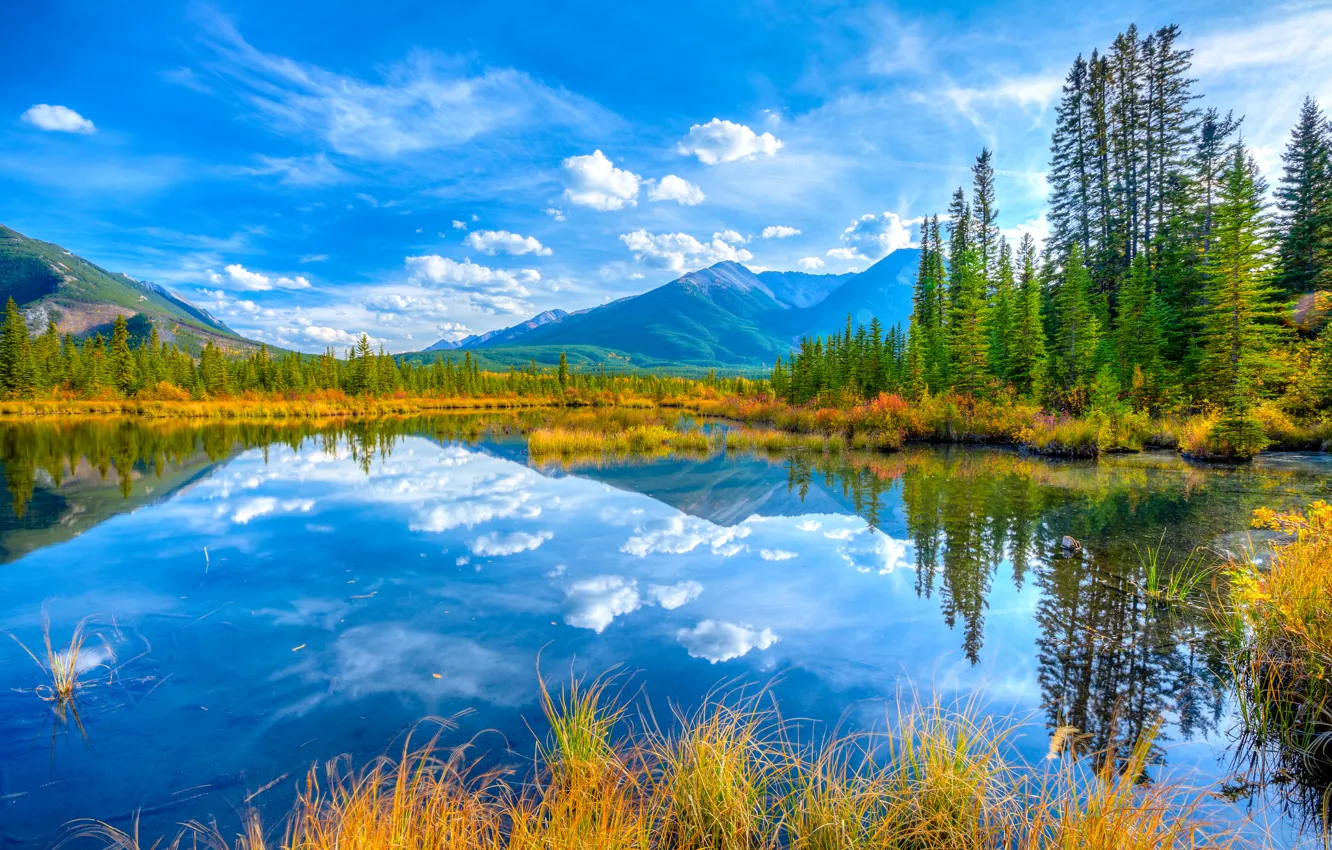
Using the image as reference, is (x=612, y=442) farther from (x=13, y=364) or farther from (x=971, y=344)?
(x=13, y=364)

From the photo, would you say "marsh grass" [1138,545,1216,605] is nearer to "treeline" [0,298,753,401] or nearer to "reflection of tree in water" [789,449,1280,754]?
"reflection of tree in water" [789,449,1280,754]

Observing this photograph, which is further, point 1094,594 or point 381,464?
point 381,464

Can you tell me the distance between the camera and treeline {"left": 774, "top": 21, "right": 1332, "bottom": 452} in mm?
20016

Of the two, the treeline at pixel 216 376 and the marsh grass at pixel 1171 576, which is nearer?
the marsh grass at pixel 1171 576

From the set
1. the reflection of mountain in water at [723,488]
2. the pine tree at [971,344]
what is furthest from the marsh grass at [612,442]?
the pine tree at [971,344]

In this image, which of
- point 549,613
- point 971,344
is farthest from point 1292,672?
point 971,344

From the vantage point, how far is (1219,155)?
114ft

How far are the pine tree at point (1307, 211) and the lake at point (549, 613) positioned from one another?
73.3ft

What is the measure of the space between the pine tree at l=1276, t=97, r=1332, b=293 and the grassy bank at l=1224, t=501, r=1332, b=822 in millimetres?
31842

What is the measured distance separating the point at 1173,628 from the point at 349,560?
12.3 metres

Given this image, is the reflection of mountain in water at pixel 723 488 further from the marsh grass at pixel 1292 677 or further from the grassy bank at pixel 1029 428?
the marsh grass at pixel 1292 677

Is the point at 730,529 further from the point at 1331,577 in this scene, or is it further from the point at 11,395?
the point at 11,395

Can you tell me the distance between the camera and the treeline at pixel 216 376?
2259 inches

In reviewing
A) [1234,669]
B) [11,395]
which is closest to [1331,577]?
[1234,669]
